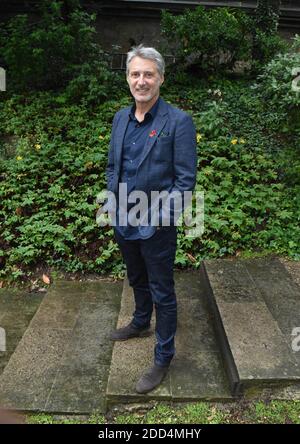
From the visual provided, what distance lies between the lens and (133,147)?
2.58m

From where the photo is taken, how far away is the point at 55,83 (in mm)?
8164

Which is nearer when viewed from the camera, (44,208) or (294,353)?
(294,353)

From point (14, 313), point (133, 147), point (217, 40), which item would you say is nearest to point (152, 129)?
point (133, 147)

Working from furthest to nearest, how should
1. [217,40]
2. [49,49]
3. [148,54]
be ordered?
[217,40] → [49,49] → [148,54]

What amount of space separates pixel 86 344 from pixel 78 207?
2103 millimetres

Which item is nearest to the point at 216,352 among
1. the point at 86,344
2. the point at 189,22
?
the point at 86,344

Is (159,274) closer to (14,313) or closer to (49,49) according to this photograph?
(14,313)

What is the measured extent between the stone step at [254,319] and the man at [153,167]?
0.51 meters

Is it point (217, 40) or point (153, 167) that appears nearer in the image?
point (153, 167)

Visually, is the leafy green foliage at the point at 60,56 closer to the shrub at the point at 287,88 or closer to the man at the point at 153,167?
the shrub at the point at 287,88

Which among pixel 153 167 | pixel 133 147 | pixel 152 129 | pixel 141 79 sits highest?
pixel 141 79

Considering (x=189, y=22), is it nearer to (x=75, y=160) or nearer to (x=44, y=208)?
(x=75, y=160)

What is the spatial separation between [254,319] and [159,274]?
1046 millimetres

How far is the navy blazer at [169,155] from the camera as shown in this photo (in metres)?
2.42
